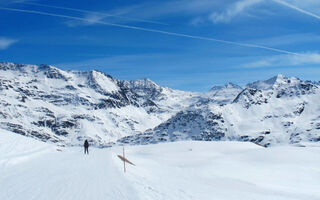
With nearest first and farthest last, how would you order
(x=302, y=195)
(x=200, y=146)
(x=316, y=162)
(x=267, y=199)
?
(x=267, y=199), (x=302, y=195), (x=316, y=162), (x=200, y=146)

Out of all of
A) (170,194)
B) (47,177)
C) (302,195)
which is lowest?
(302,195)

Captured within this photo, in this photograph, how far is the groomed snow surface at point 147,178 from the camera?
16.4 metres

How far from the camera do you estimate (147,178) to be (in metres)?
22.8

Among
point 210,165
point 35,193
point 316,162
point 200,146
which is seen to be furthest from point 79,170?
point 200,146

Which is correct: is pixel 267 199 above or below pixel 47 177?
below

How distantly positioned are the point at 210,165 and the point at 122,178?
24.5 meters

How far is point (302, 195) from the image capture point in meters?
24.4

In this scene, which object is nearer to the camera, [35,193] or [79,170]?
[35,193]

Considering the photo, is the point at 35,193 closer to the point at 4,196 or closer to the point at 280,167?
the point at 4,196

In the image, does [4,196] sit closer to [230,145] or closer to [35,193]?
[35,193]

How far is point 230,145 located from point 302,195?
3931 cm

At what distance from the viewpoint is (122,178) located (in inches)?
774

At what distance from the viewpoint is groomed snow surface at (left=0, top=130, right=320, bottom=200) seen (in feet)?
53.8

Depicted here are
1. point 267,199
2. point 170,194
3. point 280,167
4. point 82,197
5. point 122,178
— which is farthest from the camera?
point 280,167
